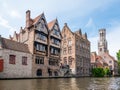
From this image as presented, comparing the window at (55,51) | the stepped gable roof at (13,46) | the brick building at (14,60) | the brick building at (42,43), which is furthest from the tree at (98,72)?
the stepped gable roof at (13,46)

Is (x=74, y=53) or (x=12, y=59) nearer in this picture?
(x=12, y=59)

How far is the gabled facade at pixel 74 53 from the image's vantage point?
6800 cm

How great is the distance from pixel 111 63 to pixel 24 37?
69922mm

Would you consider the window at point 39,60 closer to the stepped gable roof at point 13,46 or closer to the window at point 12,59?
the stepped gable roof at point 13,46

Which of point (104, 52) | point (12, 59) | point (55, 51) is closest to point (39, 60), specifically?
point (55, 51)

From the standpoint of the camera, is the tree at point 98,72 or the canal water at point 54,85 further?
the tree at point 98,72

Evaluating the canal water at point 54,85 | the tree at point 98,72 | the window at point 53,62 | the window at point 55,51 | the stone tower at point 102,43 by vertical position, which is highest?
the stone tower at point 102,43

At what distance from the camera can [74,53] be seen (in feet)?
224

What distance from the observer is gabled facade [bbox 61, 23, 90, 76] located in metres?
68.0

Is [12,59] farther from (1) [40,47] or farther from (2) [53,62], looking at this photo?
(2) [53,62]

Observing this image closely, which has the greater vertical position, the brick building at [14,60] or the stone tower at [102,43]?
the stone tower at [102,43]

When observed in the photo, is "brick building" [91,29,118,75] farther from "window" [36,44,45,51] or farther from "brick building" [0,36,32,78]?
"brick building" [0,36,32,78]

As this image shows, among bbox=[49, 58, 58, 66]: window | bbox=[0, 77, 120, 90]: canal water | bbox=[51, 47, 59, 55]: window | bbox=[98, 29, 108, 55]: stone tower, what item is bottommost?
bbox=[0, 77, 120, 90]: canal water

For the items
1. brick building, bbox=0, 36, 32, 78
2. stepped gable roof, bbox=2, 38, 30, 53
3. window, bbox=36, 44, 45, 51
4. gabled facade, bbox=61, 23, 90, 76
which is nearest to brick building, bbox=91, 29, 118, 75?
gabled facade, bbox=61, 23, 90, 76
